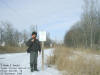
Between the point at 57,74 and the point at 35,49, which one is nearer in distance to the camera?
the point at 57,74

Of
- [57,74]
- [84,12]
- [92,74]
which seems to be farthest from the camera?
[84,12]

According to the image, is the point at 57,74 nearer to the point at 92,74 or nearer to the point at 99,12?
the point at 92,74

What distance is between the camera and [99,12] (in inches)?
1453

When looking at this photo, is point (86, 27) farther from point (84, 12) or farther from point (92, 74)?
point (92, 74)

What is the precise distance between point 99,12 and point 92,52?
104ft

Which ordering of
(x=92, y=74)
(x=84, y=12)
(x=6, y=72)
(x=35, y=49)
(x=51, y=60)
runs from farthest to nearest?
(x=84, y=12) → (x=51, y=60) → (x=35, y=49) → (x=6, y=72) → (x=92, y=74)

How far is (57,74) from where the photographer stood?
703 centimetres

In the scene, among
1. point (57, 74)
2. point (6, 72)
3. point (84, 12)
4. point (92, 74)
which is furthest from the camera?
point (84, 12)

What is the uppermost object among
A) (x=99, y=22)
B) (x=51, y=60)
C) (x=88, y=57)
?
(x=99, y=22)

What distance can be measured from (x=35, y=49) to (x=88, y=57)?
230 centimetres

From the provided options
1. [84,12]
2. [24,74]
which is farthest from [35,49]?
[84,12]

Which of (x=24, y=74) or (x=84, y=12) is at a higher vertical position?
(x=84, y=12)

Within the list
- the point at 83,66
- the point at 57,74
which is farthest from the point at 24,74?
the point at 83,66

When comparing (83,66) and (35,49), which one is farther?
(35,49)
